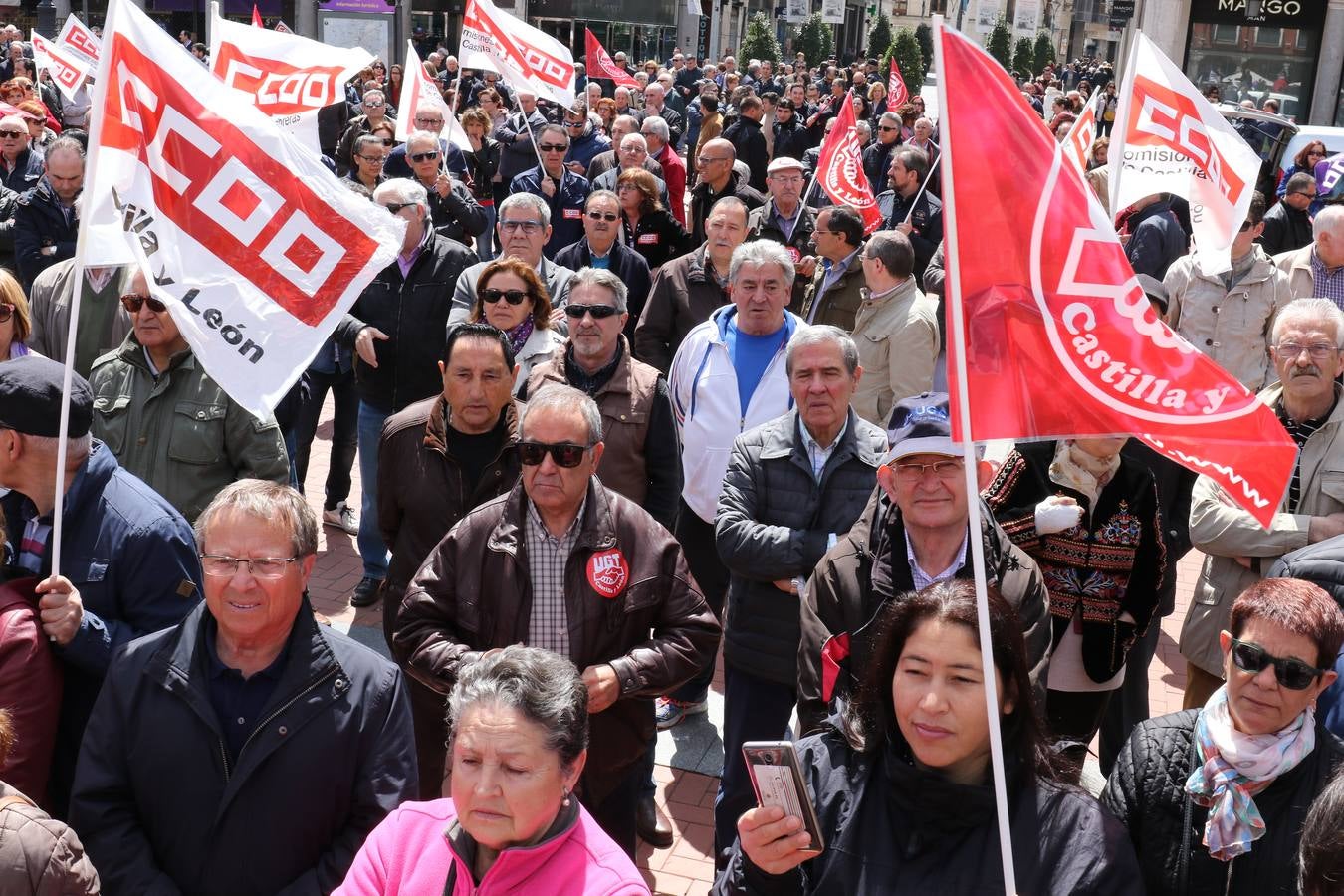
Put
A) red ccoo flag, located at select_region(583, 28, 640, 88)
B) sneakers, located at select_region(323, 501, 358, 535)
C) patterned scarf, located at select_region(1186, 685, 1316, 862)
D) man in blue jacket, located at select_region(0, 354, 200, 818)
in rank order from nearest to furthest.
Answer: patterned scarf, located at select_region(1186, 685, 1316, 862) → man in blue jacket, located at select_region(0, 354, 200, 818) → sneakers, located at select_region(323, 501, 358, 535) → red ccoo flag, located at select_region(583, 28, 640, 88)

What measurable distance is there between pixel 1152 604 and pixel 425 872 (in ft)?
8.84

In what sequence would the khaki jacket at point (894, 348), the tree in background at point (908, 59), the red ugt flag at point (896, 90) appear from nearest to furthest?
1. the khaki jacket at point (894, 348)
2. the red ugt flag at point (896, 90)
3. the tree in background at point (908, 59)

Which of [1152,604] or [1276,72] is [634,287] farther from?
[1276,72]

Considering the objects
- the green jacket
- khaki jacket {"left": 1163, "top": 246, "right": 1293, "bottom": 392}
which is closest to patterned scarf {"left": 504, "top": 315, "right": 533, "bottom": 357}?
the green jacket

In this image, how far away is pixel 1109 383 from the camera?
2.93m

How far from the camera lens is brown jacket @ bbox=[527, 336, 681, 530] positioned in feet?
17.4

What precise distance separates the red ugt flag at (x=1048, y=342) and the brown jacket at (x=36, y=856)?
198 centimetres

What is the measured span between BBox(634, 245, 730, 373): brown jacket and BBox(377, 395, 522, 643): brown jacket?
2.25 meters

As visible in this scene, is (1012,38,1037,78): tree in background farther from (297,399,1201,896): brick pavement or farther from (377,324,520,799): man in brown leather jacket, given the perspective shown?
(377,324,520,799): man in brown leather jacket

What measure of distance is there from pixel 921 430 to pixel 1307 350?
171cm

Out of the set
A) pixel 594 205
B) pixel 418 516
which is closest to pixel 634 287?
pixel 594 205

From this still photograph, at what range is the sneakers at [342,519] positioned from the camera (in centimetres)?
775

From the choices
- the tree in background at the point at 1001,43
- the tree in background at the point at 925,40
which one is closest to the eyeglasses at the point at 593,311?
the tree in background at the point at 1001,43

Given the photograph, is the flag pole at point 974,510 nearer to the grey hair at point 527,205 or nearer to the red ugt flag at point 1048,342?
the red ugt flag at point 1048,342
